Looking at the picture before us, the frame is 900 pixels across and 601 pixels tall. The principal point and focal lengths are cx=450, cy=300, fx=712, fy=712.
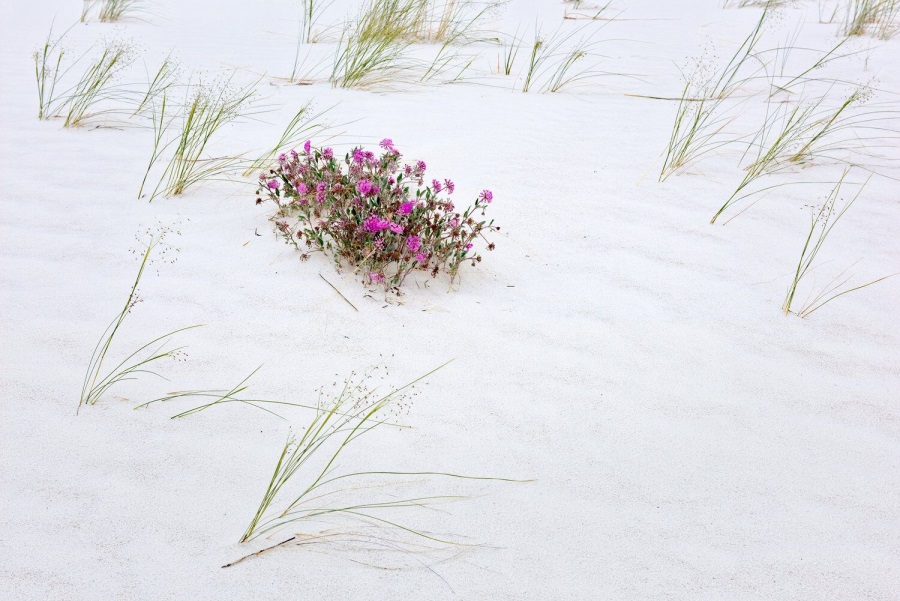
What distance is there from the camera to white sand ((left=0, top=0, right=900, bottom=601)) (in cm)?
182

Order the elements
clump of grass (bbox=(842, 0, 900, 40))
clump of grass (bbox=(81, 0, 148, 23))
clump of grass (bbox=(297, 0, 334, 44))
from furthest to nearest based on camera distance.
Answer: clump of grass (bbox=(81, 0, 148, 23))
clump of grass (bbox=(297, 0, 334, 44))
clump of grass (bbox=(842, 0, 900, 40))

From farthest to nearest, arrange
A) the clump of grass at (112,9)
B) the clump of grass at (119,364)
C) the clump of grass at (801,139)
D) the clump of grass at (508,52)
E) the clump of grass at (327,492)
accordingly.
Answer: the clump of grass at (112,9) → the clump of grass at (508,52) → the clump of grass at (801,139) → the clump of grass at (119,364) → the clump of grass at (327,492)

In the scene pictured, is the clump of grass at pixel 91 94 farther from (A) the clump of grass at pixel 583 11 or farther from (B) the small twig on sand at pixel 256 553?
(A) the clump of grass at pixel 583 11

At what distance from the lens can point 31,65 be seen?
18.6 ft

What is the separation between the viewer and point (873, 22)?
6828 millimetres

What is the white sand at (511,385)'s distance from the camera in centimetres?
182

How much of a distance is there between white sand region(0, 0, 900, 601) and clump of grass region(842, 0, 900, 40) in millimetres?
3284

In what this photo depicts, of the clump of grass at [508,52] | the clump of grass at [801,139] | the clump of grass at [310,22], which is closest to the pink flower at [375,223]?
the clump of grass at [801,139]

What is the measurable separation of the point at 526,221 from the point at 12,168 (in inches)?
111

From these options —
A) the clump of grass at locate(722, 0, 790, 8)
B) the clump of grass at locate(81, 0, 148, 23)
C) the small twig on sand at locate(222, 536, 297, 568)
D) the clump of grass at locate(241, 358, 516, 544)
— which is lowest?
the small twig on sand at locate(222, 536, 297, 568)

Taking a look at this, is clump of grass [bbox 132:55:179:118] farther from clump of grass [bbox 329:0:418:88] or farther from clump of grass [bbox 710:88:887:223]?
clump of grass [bbox 710:88:887:223]

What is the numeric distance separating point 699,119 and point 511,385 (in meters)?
2.81

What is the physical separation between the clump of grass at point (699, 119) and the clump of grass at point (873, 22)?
144cm

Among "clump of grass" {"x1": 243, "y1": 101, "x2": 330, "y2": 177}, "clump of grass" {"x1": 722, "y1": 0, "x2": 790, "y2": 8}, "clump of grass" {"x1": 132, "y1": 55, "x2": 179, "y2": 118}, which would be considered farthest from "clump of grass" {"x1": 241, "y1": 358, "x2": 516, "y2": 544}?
"clump of grass" {"x1": 722, "y1": 0, "x2": 790, "y2": 8}
